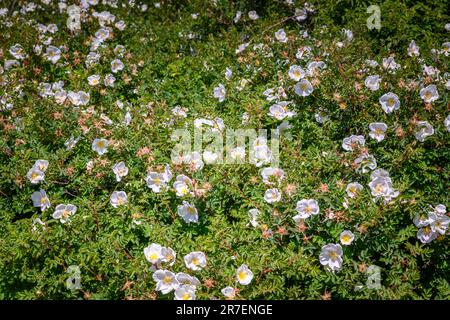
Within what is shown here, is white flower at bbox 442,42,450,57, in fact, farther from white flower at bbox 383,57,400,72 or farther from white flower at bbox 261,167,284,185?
white flower at bbox 261,167,284,185

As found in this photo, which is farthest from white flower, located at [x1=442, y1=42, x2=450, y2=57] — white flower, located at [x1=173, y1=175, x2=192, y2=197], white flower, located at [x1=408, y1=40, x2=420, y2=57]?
white flower, located at [x1=173, y1=175, x2=192, y2=197]

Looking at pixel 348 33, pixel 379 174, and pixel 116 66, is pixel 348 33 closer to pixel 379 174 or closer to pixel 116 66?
pixel 379 174

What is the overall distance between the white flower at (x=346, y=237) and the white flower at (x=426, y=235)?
0.45 m

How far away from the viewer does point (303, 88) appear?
3.32 metres

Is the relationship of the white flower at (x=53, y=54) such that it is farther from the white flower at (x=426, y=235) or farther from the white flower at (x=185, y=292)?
the white flower at (x=426, y=235)

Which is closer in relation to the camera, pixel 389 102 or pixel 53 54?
pixel 389 102

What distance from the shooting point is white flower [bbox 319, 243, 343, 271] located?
2403mm

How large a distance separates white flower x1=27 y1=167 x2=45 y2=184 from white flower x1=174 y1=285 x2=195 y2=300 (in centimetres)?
135

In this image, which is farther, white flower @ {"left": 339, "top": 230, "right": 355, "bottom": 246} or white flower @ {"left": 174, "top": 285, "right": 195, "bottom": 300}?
white flower @ {"left": 339, "top": 230, "right": 355, "bottom": 246}

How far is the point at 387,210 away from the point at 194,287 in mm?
1242

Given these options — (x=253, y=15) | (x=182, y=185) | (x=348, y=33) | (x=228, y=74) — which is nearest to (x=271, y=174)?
(x=182, y=185)

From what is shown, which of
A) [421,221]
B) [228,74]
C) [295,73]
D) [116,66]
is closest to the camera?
[421,221]

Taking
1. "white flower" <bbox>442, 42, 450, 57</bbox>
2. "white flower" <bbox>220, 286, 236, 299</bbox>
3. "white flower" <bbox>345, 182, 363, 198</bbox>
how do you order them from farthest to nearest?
"white flower" <bbox>442, 42, 450, 57</bbox> < "white flower" <bbox>345, 182, 363, 198</bbox> < "white flower" <bbox>220, 286, 236, 299</bbox>

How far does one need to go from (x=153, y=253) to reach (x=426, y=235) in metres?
1.68
